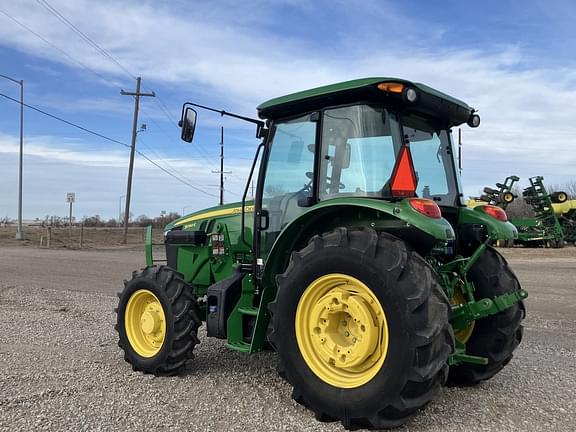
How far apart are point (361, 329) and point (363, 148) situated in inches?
56.1

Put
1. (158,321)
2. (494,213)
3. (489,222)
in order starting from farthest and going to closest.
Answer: (158,321) → (494,213) → (489,222)

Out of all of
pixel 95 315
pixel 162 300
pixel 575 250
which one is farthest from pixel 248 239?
pixel 575 250

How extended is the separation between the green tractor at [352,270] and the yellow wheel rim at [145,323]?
1cm

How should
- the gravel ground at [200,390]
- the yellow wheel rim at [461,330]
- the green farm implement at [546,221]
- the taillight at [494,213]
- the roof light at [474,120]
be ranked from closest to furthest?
the gravel ground at [200,390] < the yellow wheel rim at [461,330] < the taillight at [494,213] < the roof light at [474,120] < the green farm implement at [546,221]

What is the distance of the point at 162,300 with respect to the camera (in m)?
5.32

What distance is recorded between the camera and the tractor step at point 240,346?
184 inches

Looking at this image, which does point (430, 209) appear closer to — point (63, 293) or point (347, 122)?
point (347, 122)

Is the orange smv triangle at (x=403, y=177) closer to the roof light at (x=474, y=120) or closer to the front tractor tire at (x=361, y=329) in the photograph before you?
the front tractor tire at (x=361, y=329)

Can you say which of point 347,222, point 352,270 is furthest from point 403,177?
point 352,270

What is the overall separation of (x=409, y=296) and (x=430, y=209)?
64 cm

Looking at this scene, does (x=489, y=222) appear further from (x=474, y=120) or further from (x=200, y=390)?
(x=200, y=390)

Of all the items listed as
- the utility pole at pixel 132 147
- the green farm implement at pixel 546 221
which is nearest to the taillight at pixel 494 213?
the green farm implement at pixel 546 221

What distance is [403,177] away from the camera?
4047 millimetres

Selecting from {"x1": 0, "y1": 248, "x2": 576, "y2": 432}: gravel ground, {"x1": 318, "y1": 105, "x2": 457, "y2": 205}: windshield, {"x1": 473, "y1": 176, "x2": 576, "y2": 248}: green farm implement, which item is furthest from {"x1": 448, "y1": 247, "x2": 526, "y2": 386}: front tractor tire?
{"x1": 473, "y1": 176, "x2": 576, "y2": 248}: green farm implement
